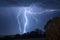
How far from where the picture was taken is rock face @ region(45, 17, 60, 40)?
383 millimetres

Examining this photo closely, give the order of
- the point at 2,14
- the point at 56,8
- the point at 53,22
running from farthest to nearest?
the point at 2,14
the point at 56,8
the point at 53,22

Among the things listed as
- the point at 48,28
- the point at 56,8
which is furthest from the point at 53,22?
the point at 56,8

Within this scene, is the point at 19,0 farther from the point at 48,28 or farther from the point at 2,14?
the point at 48,28

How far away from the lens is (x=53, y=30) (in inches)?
15.2

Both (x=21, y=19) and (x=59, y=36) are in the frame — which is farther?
(x=21, y=19)

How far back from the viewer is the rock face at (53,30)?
383 millimetres

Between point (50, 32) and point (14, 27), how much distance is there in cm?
322

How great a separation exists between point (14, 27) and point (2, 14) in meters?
0.55

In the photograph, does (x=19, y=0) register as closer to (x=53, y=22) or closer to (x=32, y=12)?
(x=32, y=12)

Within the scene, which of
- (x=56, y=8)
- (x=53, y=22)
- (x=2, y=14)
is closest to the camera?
(x=53, y=22)

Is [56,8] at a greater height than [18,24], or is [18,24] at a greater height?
[56,8]

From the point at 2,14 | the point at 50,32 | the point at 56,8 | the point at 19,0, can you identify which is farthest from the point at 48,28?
the point at 2,14

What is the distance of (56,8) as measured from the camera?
3.45 metres

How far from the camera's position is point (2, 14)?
3.75 meters
